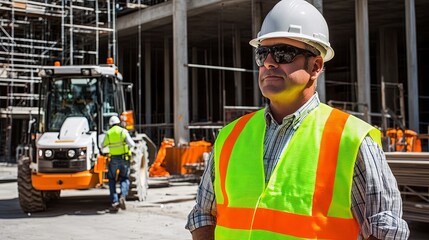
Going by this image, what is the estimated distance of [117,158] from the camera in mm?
10898

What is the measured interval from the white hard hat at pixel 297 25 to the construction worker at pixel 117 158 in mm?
8584

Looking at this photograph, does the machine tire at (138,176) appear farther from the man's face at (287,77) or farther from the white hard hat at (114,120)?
the man's face at (287,77)

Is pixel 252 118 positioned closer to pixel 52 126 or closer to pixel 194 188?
pixel 52 126

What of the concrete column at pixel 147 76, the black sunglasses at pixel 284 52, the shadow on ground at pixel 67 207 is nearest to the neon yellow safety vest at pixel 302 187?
the black sunglasses at pixel 284 52

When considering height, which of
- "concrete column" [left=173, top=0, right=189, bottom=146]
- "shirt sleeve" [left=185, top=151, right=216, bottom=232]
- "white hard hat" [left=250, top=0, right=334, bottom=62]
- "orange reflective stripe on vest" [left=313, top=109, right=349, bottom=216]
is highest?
"concrete column" [left=173, top=0, right=189, bottom=146]

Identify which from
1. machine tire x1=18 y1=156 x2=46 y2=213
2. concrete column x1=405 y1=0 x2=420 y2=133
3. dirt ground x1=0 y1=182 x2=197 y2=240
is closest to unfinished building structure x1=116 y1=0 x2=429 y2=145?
concrete column x1=405 y1=0 x2=420 y2=133

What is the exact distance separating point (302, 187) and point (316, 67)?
22.2 inches

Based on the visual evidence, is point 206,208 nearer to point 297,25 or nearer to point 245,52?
point 297,25

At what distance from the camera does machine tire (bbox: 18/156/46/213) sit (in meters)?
10.9

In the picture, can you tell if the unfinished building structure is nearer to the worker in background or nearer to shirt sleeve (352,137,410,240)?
the worker in background

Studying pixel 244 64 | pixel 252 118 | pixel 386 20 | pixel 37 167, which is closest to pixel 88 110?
pixel 37 167

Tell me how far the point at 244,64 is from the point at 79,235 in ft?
105

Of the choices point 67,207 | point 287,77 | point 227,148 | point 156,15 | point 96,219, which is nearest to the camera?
point 287,77

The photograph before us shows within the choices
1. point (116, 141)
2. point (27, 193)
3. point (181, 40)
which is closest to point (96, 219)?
point (116, 141)
